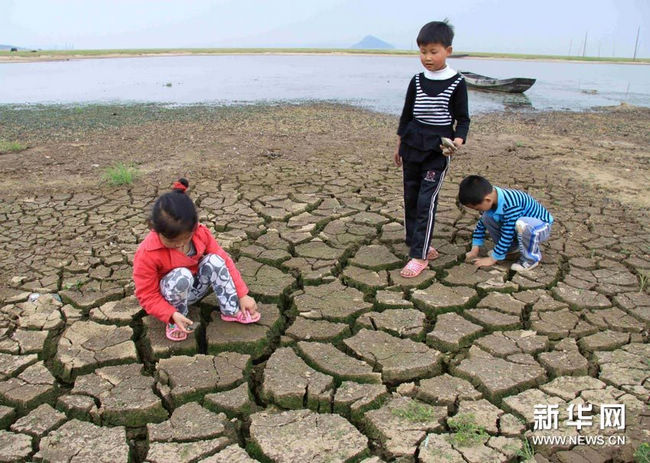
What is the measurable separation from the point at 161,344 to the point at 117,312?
523 millimetres

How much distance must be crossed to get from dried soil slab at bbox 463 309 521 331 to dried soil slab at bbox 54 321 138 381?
2018 mm

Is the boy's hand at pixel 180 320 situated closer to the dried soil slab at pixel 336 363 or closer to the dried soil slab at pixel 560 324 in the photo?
the dried soil slab at pixel 336 363

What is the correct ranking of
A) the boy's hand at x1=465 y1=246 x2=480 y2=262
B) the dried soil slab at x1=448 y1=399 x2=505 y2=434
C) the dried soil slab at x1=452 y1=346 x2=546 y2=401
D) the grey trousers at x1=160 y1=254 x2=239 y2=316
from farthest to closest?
the boy's hand at x1=465 y1=246 x2=480 y2=262, the grey trousers at x1=160 y1=254 x2=239 y2=316, the dried soil slab at x1=452 y1=346 x2=546 y2=401, the dried soil slab at x1=448 y1=399 x2=505 y2=434

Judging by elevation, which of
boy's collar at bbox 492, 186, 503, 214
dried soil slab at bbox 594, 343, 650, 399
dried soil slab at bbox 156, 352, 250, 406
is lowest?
dried soil slab at bbox 156, 352, 250, 406

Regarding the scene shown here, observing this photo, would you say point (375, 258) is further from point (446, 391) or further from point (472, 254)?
point (446, 391)

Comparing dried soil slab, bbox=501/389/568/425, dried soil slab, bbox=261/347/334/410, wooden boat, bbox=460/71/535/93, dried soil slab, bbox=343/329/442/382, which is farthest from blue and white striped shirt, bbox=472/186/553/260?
wooden boat, bbox=460/71/535/93

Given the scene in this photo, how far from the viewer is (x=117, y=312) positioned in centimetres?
328

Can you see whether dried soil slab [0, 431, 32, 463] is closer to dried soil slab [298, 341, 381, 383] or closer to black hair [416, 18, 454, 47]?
dried soil slab [298, 341, 381, 383]

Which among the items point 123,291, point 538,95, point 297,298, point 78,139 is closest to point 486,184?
point 297,298

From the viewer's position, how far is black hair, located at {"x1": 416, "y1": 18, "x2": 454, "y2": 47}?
328 centimetres

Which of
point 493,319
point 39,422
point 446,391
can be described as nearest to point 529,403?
point 446,391

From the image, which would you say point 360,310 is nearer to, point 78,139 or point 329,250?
point 329,250

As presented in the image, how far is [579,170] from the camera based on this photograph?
6672mm

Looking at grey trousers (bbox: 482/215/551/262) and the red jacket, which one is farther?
grey trousers (bbox: 482/215/551/262)
